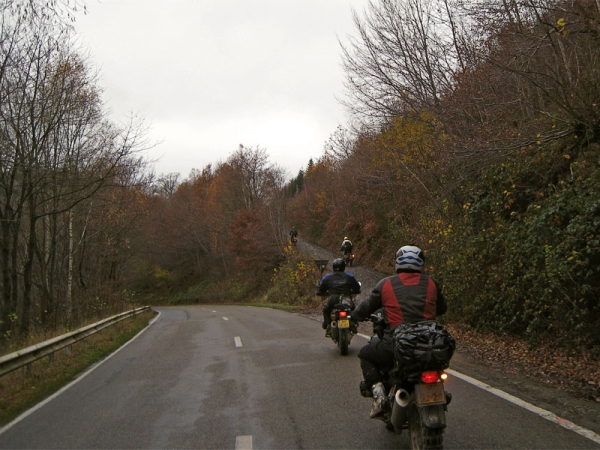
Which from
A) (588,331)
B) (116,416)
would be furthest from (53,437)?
(588,331)

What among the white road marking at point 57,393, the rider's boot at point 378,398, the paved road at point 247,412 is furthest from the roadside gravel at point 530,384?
the white road marking at point 57,393

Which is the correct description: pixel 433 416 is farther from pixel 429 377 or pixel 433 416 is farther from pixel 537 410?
pixel 537 410

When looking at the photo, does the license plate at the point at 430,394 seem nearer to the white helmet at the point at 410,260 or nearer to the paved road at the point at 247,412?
the paved road at the point at 247,412

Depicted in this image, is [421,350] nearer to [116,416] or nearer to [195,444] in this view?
[195,444]

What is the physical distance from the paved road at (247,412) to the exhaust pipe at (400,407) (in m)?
0.51

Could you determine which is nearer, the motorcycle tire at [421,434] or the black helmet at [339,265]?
the motorcycle tire at [421,434]

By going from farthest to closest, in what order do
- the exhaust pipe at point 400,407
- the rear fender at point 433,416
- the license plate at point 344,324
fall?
the license plate at point 344,324 → the exhaust pipe at point 400,407 → the rear fender at point 433,416

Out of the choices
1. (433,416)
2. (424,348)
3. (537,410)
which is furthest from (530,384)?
(424,348)

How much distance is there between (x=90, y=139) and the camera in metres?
19.5

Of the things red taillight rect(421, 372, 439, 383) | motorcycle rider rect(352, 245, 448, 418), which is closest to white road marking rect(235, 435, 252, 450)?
motorcycle rider rect(352, 245, 448, 418)

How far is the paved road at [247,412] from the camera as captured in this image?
4.72m

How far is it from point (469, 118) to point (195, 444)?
13.6 metres

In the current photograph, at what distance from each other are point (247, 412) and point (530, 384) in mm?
3791

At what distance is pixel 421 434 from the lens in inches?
150
